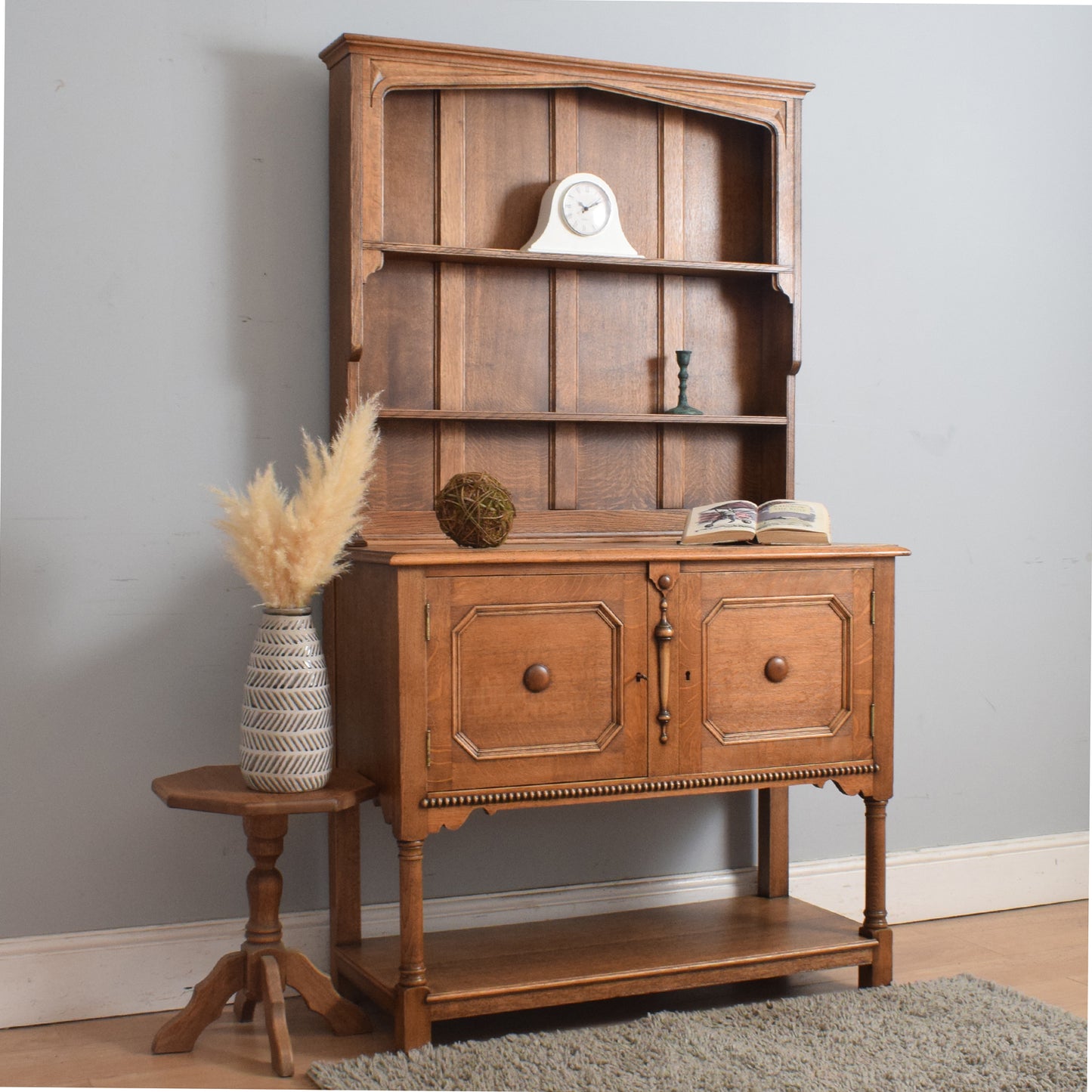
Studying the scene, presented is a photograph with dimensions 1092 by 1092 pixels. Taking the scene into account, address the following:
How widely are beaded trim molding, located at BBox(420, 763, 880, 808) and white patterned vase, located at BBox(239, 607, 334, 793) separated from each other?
0.76 feet

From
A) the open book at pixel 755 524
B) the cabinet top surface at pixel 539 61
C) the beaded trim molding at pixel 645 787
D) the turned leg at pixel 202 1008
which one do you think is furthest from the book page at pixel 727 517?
the turned leg at pixel 202 1008

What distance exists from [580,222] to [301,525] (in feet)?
3.19

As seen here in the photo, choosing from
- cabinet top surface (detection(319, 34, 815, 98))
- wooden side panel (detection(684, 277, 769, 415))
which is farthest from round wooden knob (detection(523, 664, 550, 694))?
cabinet top surface (detection(319, 34, 815, 98))

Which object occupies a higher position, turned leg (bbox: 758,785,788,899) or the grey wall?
the grey wall

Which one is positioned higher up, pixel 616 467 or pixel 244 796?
pixel 616 467

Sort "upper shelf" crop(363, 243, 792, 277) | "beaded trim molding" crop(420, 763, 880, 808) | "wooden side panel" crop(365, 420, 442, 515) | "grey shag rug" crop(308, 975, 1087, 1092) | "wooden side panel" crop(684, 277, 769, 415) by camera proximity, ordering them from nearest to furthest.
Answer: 1. "grey shag rug" crop(308, 975, 1087, 1092)
2. "beaded trim molding" crop(420, 763, 880, 808)
3. "upper shelf" crop(363, 243, 792, 277)
4. "wooden side panel" crop(365, 420, 442, 515)
5. "wooden side panel" crop(684, 277, 769, 415)

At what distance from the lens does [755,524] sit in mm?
2691

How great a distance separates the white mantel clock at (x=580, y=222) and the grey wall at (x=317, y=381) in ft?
1.23

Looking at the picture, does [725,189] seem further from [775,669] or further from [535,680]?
[535,680]

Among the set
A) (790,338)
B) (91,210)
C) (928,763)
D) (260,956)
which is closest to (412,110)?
(91,210)

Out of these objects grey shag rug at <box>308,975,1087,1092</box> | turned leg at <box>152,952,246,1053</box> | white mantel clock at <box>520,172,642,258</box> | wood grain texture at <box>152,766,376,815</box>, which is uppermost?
white mantel clock at <box>520,172,642,258</box>

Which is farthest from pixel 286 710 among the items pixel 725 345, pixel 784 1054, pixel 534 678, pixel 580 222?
pixel 725 345

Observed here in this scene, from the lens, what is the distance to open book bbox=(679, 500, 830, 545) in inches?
105

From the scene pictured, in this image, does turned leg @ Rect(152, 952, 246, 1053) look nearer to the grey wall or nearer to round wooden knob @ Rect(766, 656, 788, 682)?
the grey wall
